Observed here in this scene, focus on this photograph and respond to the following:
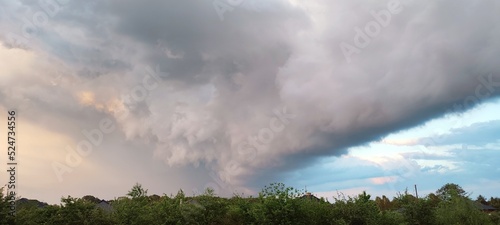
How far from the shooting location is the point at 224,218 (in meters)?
45.3

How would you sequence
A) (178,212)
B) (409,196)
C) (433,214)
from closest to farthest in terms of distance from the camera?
1. (178,212)
2. (433,214)
3. (409,196)

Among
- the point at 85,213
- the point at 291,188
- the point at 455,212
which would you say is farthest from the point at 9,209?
the point at 455,212

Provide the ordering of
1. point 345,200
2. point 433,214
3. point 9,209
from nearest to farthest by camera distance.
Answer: point 9,209 → point 345,200 → point 433,214

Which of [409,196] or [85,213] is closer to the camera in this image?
[85,213]

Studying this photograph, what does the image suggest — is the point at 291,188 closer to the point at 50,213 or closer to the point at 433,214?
the point at 433,214

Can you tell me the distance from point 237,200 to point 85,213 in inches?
666

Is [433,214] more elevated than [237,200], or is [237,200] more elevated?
[237,200]

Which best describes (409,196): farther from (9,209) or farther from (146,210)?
(9,209)

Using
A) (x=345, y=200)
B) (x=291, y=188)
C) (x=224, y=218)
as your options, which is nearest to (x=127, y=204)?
(x=224, y=218)

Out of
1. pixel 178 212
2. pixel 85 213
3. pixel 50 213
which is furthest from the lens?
pixel 178 212

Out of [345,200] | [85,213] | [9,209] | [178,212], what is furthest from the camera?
[345,200]

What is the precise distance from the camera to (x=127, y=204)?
40719 millimetres

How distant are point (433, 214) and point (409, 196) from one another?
4932 mm

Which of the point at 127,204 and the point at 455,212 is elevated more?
the point at 127,204
